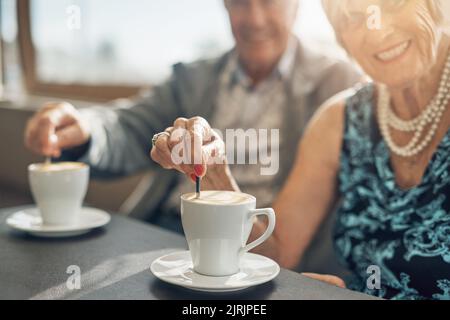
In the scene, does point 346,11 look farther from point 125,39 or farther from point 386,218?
point 125,39

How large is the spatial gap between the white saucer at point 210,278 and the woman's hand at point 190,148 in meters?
0.10

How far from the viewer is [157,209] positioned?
1.46 meters

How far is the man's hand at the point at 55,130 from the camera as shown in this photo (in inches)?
39.2

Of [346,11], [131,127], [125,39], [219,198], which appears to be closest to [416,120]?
[346,11]

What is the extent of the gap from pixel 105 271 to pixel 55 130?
46 cm

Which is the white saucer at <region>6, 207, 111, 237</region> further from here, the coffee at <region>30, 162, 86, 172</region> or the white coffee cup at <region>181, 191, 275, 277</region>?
the white coffee cup at <region>181, 191, 275, 277</region>

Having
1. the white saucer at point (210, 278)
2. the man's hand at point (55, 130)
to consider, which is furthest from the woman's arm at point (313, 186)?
the man's hand at point (55, 130)

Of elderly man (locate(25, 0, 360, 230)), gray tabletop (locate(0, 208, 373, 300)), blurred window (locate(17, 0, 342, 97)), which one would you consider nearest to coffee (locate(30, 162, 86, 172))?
gray tabletop (locate(0, 208, 373, 300))

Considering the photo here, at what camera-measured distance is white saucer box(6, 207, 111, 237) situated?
840 mm

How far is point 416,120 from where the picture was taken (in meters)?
0.90

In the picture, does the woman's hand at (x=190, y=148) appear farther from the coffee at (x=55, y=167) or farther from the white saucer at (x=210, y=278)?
the coffee at (x=55, y=167)

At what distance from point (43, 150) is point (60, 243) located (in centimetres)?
24

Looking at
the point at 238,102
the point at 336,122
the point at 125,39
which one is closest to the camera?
the point at 336,122

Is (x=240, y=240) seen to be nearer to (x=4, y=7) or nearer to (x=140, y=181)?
(x=140, y=181)
